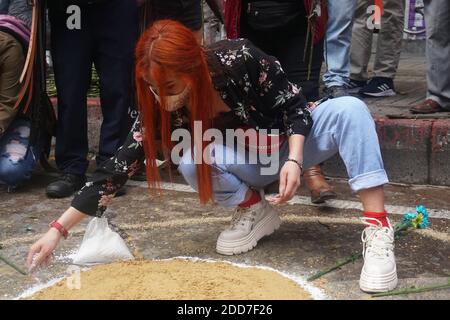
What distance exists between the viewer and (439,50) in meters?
3.91

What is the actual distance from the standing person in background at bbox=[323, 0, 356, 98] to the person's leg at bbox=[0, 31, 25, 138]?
1634 mm

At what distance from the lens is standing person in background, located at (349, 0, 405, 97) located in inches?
174

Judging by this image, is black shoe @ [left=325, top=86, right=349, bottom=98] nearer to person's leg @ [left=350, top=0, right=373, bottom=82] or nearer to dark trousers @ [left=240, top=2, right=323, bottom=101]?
dark trousers @ [left=240, top=2, right=323, bottom=101]

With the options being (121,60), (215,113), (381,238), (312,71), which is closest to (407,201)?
(312,71)

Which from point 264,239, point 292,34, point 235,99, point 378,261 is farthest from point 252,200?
point 292,34

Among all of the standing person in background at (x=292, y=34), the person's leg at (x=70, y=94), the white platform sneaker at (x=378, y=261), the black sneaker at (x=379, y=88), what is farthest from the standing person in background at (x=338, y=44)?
the white platform sneaker at (x=378, y=261)

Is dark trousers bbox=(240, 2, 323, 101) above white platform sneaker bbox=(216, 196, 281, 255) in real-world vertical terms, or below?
above

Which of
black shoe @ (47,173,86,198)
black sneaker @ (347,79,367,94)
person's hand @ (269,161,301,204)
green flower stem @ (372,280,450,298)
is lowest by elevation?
black shoe @ (47,173,86,198)

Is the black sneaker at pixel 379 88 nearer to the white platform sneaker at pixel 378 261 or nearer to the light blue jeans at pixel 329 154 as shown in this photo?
the light blue jeans at pixel 329 154

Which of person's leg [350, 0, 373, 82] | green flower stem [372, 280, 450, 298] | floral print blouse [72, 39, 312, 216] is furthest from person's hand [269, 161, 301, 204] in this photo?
person's leg [350, 0, 373, 82]

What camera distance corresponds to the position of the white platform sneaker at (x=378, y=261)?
7.68 feet

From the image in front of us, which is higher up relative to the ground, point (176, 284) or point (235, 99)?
point (235, 99)

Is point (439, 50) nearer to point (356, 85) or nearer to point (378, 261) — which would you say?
point (356, 85)

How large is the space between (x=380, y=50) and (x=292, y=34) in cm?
126
